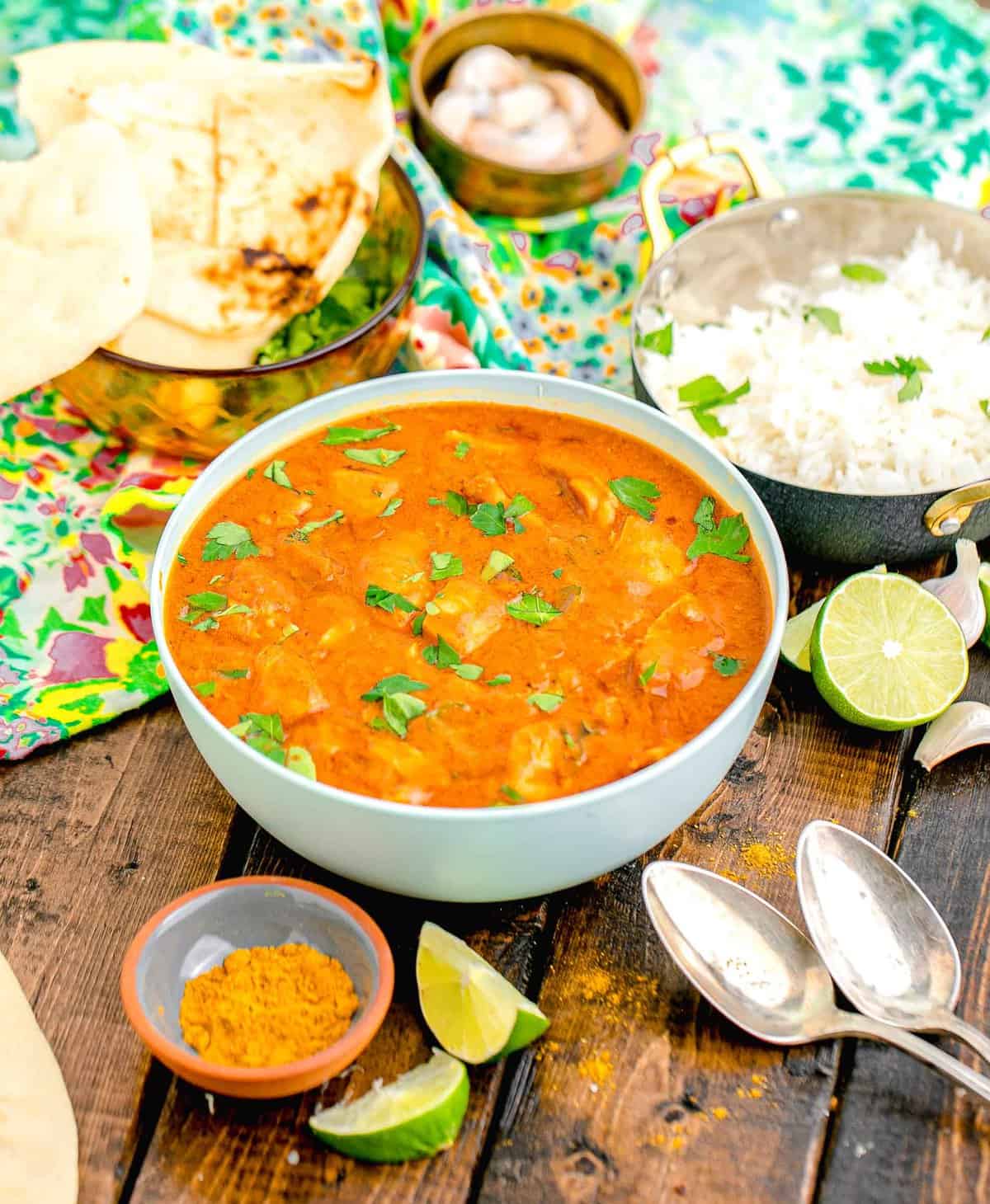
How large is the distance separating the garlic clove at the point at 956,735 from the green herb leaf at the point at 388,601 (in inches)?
40.0

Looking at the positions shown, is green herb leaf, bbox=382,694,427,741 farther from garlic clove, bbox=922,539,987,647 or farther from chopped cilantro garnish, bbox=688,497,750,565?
garlic clove, bbox=922,539,987,647


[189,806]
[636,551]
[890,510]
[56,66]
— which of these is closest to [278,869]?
[189,806]

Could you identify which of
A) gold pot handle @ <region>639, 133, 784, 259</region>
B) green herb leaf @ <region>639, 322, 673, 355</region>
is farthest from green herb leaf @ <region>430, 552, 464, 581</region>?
gold pot handle @ <region>639, 133, 784, 259</region>

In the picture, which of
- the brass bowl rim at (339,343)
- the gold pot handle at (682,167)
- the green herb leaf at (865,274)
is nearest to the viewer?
the brass bowl rim at (339,343)

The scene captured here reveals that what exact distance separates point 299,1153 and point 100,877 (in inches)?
24.9

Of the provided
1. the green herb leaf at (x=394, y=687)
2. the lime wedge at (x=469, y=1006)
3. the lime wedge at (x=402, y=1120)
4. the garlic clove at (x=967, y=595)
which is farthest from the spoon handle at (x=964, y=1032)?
the green herb leaf at (x=394, y=687)

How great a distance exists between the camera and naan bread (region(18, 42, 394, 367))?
281 centimetres

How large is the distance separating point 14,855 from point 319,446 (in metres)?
0.94

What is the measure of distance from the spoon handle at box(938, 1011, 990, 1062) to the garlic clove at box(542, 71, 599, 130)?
2.68 meters

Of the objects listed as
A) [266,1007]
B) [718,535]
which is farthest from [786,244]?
[266,1007]

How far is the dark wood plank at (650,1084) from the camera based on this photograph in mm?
1909

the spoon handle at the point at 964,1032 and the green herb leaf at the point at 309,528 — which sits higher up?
the green herb leaf at the point at 309,528

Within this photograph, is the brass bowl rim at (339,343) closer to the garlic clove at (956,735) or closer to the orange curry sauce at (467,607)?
the orange curry sauce at (467,607)

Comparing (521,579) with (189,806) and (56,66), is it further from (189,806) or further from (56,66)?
(56,66)
